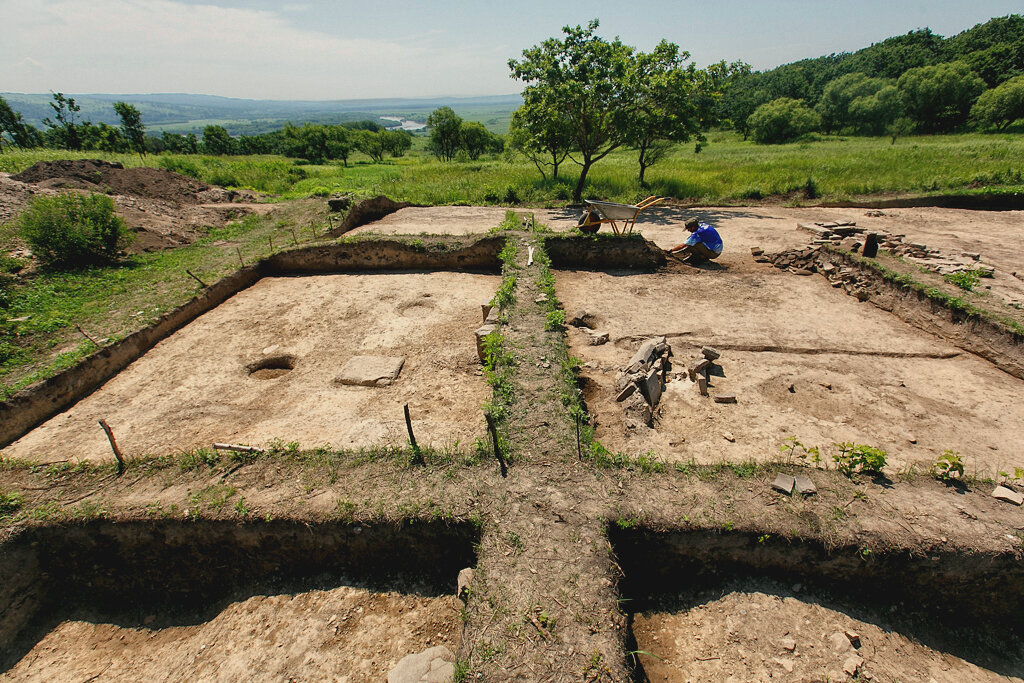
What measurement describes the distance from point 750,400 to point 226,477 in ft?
20.0

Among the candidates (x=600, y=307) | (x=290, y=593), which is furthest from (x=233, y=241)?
(x=290, y=593)

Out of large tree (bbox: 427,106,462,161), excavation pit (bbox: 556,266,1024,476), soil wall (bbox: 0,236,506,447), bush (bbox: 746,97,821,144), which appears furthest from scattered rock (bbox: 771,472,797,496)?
bush (bbox: 746,97,821,144)

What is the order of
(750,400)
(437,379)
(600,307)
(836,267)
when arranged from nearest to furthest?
1. (750,400)
2. (437,379)
3. (600,307)
4. (836,267)

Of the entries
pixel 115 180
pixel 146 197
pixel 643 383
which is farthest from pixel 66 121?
pixel 643 383

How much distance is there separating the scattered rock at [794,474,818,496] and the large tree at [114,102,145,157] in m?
51.9

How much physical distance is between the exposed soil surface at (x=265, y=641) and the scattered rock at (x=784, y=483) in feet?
10.1

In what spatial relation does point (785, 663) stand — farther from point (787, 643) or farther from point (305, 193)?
point (305, 193)

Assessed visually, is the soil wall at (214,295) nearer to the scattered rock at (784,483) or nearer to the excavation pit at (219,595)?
the excavation pit at (219,595)

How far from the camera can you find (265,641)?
355cm

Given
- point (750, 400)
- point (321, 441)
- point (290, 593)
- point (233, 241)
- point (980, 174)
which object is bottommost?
point (290, 593)

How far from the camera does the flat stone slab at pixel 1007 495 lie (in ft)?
12.4

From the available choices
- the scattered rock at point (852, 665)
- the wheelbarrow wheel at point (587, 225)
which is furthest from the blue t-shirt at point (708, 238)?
the scattered rock at point (852, 665)

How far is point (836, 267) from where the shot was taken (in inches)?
370

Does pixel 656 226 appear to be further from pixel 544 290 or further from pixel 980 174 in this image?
pixel 980 174
